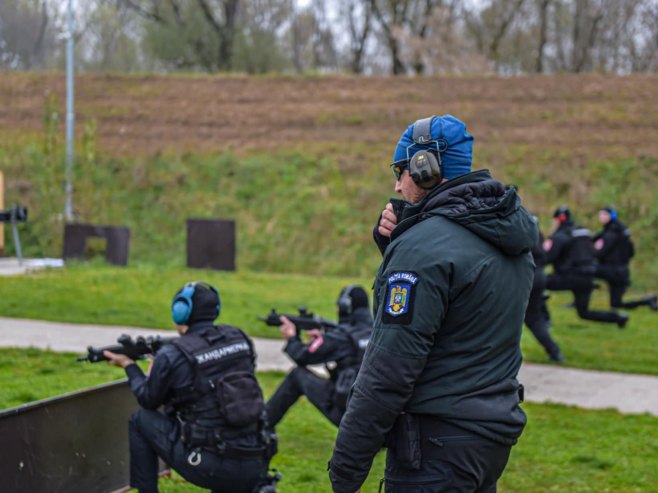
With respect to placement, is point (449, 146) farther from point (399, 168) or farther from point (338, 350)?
point (338, 350)

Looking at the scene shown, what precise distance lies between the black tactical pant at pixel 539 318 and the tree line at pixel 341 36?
86.8 feet

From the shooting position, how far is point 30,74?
103 ft

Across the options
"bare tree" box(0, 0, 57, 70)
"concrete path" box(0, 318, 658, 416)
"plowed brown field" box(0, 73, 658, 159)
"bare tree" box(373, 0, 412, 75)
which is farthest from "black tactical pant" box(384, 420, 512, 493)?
"bare tree" box(0, 0, 57, 70)

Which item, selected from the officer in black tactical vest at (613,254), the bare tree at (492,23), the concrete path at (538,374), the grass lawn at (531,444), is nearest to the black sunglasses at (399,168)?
the grass lawn at (531,444)

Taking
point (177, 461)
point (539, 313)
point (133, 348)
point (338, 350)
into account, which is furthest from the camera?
point (539, 313)

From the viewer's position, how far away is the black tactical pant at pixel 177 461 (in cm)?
502

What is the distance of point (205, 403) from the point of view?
5000 mm

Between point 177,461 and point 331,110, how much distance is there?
23543 mm

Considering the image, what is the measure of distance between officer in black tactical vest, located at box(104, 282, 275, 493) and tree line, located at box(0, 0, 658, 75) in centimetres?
3236

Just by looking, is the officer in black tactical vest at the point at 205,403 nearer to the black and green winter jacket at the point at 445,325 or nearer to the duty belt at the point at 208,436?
the duty belt at the point at 208,436

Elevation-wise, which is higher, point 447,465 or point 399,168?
point 399,168

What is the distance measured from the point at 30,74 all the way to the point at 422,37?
16.5 metres

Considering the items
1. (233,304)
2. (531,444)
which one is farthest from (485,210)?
(233,304)

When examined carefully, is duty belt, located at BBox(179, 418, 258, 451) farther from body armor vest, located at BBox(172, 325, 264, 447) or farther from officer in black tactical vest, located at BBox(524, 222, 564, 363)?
officer in black tactical vest, located at BBox(524, 222, 564, 363)
